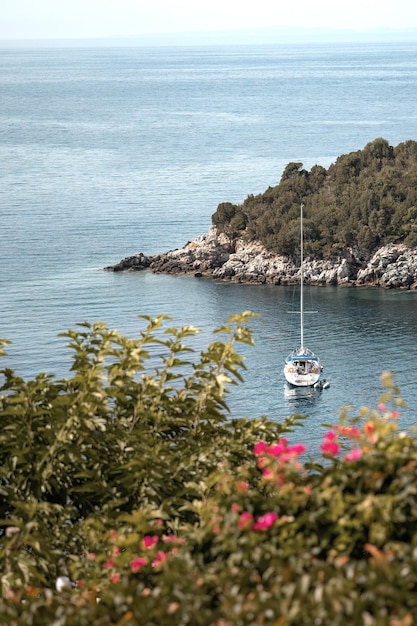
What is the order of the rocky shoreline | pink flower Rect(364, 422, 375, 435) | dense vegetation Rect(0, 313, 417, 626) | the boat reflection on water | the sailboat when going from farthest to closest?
the rocky shoreline < the sailboat < the boat reflection on water < pink flower Rect(364, 422, 375, 435) < dense vegetation Rect(0, 313, 417, 626)

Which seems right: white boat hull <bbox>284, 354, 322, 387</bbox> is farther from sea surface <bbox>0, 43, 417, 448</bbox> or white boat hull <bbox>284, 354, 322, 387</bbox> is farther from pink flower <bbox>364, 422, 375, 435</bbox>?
pink flower <bbox>364, 422, 375, 435</bbox>

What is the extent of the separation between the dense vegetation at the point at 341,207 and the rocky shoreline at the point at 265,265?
959 millimetres

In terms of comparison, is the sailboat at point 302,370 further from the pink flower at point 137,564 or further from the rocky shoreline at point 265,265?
the pink flower at point 137,564

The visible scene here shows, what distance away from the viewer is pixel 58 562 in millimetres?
9320

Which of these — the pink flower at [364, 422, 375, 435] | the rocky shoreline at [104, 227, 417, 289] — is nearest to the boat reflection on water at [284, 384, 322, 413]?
the rocky shoreline at [104, 227, 417, 289]

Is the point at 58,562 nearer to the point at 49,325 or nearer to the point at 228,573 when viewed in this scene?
the point at 228,573

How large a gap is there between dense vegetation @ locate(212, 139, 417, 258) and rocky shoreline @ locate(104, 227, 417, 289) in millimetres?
959

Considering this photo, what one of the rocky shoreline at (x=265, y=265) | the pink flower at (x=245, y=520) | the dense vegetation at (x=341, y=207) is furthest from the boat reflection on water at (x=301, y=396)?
the pink flower at (x=245, y=520)

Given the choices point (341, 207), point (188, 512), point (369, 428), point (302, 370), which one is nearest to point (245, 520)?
point (369, 428)

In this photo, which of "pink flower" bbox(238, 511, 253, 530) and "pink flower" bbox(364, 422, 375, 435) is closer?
"pink flower" bbox(238, 511, 253, 530)

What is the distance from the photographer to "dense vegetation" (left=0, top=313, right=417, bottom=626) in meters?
6.56

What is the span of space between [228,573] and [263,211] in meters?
78.3

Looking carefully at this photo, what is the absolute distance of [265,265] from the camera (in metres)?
78.0

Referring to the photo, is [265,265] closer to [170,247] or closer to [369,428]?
[170,247]
